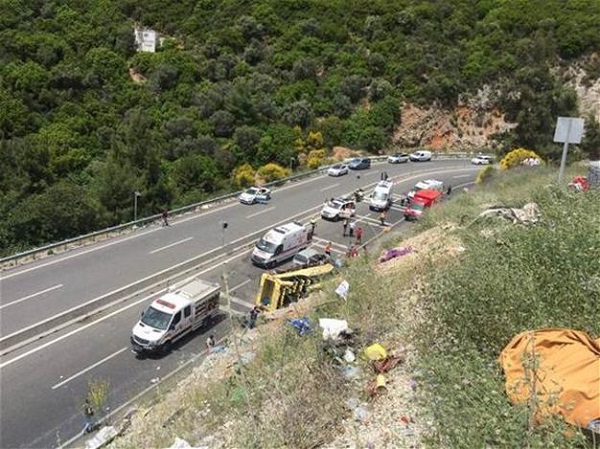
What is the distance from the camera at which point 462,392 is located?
15.8ft

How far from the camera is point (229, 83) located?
61094 mm

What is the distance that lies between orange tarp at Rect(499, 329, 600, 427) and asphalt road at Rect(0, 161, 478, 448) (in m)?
5.43

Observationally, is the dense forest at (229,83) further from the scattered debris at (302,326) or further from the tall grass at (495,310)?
the tall grass at (495,310)

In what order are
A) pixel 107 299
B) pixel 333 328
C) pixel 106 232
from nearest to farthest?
pixel 333 328, pixel 107 299, pixel 106 232

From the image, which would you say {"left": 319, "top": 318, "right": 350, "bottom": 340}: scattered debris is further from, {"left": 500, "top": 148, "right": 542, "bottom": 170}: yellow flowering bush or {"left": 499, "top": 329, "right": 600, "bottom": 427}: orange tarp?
{"left": 500, "top": 148, "right": 542, "bottom": 170}: yellow flowering bush

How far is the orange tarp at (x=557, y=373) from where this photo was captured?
464cm

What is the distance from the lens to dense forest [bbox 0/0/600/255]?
138 feet

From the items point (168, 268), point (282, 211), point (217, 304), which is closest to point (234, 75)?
point (282, 211)

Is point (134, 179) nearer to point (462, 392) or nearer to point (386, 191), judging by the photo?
point (386, 191)

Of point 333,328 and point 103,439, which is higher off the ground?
point 333,328

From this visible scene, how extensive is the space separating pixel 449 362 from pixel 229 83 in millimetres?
58736

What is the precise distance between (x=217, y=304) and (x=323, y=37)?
55.9m

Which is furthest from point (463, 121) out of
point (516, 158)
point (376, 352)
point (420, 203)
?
point (376, 352)

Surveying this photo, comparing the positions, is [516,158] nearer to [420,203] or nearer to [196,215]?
[420,203]
